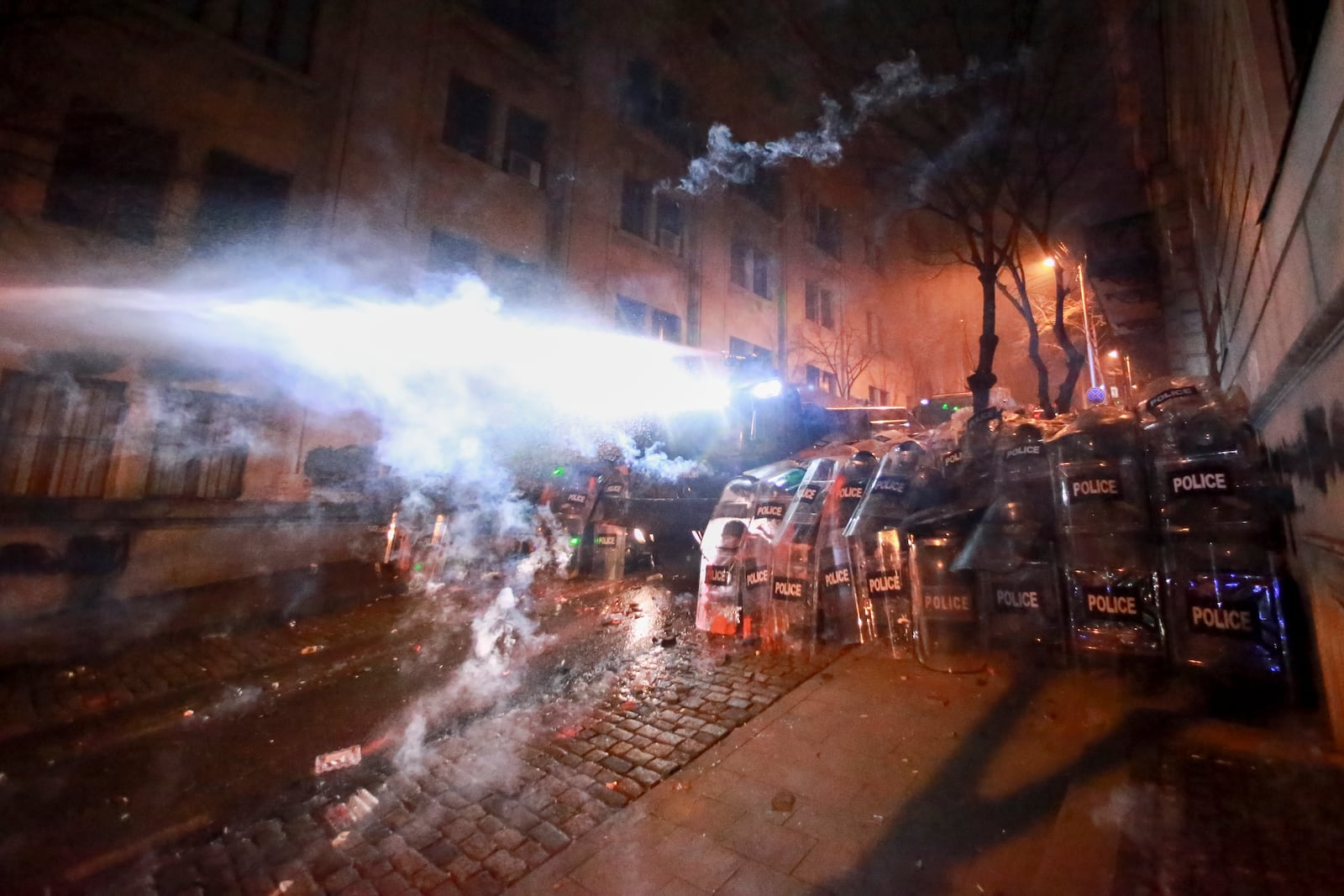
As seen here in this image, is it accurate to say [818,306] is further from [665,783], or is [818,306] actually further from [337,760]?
[337,760]

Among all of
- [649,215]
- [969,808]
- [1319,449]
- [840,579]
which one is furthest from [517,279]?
[1319,449]

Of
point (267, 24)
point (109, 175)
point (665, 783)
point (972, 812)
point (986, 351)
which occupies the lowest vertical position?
point (665, 783)

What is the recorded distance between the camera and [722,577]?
19.5 feet

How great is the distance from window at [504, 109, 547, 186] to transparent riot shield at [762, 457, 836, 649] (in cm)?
1200

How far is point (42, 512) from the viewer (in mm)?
7410

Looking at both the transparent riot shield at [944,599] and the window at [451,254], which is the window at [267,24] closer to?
the window at [451,254]

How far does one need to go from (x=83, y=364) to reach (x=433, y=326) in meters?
5.17

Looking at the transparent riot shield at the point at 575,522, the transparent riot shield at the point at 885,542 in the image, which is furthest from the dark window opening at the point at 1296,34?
the transparent riot shield at the point at 575,522

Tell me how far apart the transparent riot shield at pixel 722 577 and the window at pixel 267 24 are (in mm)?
11327

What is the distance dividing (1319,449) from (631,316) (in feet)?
47.0

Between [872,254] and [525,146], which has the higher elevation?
[872,254]

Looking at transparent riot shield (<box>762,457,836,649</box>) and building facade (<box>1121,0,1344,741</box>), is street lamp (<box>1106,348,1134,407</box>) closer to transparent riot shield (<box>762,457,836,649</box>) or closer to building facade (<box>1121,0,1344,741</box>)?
building facade (<box>1121,0,1344,741</box>)

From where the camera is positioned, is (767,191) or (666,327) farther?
(767,191)

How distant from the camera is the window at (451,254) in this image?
1197 cm
